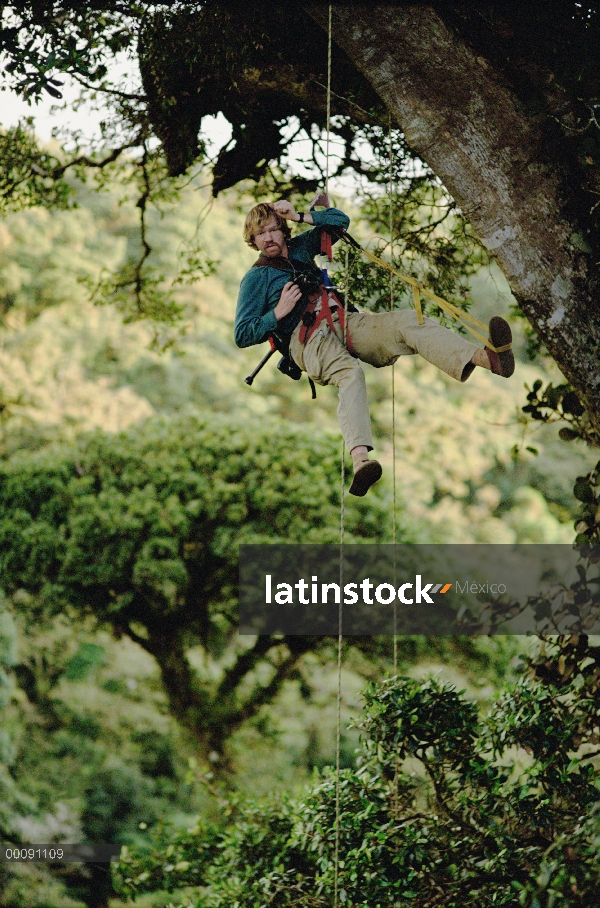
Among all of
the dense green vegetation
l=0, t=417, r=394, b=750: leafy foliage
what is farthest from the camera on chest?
l=0, t=417, r=394, b=750: leafy foliage

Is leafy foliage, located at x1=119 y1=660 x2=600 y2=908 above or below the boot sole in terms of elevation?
below

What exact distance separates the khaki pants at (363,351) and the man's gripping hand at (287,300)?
106 millimetres

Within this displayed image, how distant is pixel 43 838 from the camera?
7156mm

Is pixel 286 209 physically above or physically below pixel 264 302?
above

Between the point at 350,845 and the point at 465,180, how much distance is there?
2.34 m

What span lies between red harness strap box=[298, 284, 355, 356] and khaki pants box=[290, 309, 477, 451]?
0.05ft

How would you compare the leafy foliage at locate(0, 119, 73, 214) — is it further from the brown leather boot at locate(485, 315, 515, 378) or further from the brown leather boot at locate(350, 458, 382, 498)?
the brown leather boot at locate(485, 315, 515, 378)

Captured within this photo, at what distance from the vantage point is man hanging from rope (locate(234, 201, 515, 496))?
2879mm

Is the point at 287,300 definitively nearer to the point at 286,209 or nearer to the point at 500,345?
the point at 286,209

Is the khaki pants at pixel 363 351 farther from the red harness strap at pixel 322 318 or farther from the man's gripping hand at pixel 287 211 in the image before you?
the man's gripping hand at pixel 287 211

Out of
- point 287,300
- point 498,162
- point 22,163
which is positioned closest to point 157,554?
point 22,163

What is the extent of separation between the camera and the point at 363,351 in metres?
3.04

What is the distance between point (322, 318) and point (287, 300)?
13 cm

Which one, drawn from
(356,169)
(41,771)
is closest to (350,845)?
(356,169)
